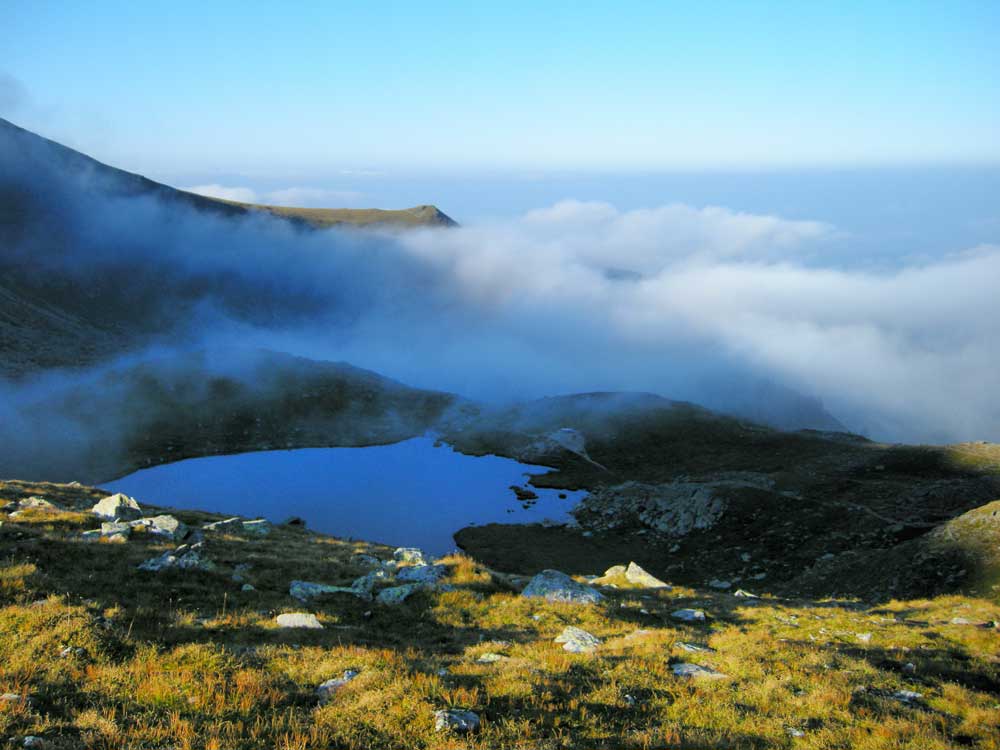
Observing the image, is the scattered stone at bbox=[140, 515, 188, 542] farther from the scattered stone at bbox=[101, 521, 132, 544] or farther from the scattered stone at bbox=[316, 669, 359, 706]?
the scattered stone at bbox=[316, 669, 359, 706]

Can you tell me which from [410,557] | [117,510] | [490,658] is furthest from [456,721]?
[117,510]

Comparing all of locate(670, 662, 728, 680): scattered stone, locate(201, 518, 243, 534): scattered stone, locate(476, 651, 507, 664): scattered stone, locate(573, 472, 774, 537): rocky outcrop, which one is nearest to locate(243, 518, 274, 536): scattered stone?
locate(201, 518, 243, 534): scattered stone

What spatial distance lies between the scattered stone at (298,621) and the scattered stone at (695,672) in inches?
377

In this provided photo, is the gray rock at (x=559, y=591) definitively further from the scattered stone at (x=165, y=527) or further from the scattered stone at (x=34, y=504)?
the scattered stone at (x=34, y=504)

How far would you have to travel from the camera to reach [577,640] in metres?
17.8

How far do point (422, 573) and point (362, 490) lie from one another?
68.4 m

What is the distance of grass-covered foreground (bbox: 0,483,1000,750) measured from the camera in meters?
10.8

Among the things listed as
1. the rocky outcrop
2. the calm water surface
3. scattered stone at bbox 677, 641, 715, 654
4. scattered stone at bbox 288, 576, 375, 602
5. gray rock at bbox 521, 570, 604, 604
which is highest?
scattered stone at bbox 677, 641, 715, 654

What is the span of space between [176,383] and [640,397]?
319 feet

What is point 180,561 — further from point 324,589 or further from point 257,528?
point 257,528

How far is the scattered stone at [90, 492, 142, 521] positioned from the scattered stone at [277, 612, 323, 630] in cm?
1480

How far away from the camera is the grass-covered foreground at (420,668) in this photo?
35.3 ft

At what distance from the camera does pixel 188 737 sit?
32.1 ft

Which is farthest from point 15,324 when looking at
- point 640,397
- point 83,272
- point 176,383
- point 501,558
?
point 640,397
